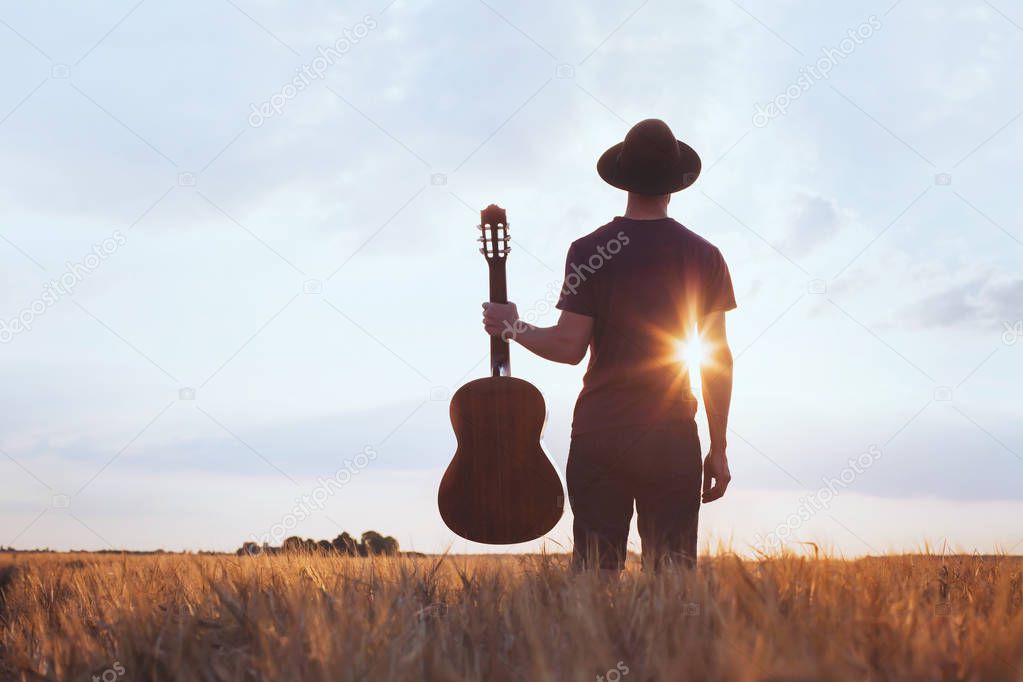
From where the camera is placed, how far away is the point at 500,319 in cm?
440

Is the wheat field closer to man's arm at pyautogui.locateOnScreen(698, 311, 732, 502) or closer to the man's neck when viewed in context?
man's arm at pyautogui.locateOnScreen(698, 311, 732, 502)

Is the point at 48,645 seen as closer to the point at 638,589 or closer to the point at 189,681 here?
the point at 189,681

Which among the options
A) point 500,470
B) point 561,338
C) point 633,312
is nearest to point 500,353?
point 500,470

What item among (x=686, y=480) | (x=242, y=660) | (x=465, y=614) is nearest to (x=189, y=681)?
(x=242, y=660)

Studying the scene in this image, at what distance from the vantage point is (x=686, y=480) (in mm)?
3959

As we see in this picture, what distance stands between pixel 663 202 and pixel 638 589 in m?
1.91

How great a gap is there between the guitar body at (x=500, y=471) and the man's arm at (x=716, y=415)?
963 millimetres

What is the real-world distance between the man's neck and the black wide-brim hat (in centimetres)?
5

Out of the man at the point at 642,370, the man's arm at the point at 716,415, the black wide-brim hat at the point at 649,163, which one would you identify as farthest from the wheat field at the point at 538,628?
the black wide-brim hat at the point at 649,163

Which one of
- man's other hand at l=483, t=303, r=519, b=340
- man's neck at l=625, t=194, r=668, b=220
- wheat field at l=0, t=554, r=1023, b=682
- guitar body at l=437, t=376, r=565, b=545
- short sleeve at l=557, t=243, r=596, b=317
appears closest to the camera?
wheat field at l=0, t=554, r=1023, b=682

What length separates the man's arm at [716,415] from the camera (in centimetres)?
417

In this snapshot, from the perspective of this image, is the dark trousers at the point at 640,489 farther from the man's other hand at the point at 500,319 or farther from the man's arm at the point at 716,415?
the man's other hand at the point at 500,319

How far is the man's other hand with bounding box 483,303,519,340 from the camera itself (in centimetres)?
435

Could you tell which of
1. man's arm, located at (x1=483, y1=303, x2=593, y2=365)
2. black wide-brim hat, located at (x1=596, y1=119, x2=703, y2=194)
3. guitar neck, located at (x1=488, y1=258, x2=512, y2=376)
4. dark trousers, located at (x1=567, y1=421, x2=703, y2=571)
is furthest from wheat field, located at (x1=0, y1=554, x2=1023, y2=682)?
black wide-brim hat, located at (x1=596, y1=119, x2=703, y2=194)
